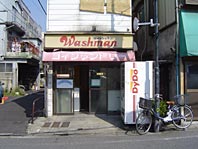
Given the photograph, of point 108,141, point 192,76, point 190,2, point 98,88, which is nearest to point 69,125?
point 98,88

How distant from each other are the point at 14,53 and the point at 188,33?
2548 centimetres

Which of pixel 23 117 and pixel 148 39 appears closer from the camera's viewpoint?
pixel 23 117

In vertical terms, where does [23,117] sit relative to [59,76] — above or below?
below

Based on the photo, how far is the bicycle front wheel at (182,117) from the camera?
37.6ft

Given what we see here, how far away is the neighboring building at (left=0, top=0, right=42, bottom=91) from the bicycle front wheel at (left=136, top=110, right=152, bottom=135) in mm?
24194

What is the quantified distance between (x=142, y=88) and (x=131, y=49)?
3044mm

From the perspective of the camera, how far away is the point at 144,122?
11.1 m

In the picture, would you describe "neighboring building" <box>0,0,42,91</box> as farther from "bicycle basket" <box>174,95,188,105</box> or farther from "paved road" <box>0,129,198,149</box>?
"bicycle basket" <box>174,95,188,105</box>

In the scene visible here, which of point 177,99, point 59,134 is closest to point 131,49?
point 177,99

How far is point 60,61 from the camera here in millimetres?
13914

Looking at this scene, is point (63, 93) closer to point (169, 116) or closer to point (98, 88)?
point (98, 88)

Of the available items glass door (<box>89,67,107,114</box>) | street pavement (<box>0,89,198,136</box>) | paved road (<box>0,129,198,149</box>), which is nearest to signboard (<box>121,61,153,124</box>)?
street pavement (<box>0,89,198,136</box>)

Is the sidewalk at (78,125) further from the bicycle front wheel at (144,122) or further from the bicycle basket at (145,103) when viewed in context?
the bicycle basket at (145,103)

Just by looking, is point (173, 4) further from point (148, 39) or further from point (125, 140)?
point (125, 140)
